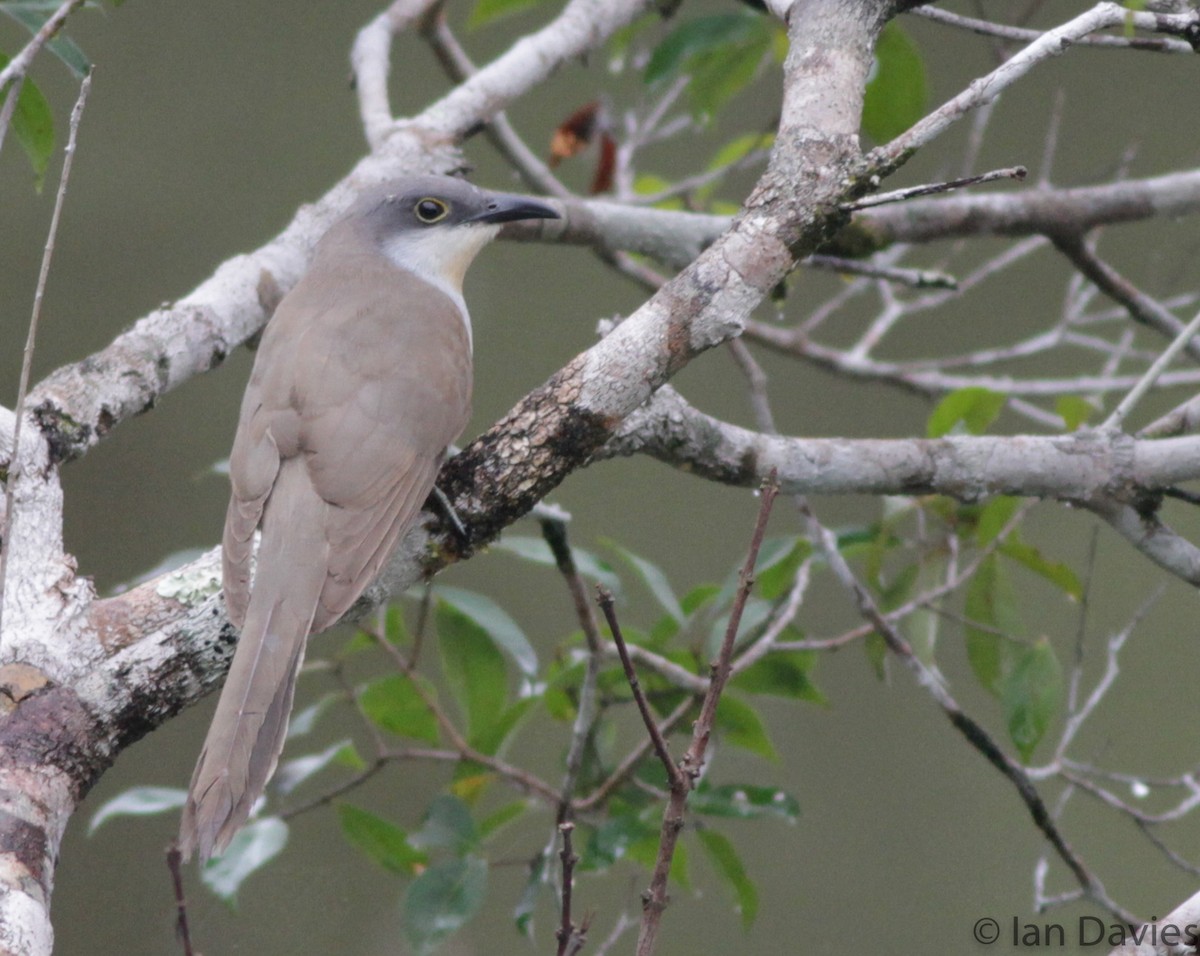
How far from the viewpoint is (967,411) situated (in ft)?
9.39

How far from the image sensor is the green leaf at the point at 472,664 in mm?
2973

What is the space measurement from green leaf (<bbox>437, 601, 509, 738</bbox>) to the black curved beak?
0.90 m

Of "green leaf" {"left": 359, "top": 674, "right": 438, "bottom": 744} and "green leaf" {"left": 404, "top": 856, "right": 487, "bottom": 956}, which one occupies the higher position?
"green leaf" {"left": 359, "top": 674, "right": 438, "bottom": 744}

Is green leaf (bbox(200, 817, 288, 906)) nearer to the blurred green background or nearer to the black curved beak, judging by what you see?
the black curved beak

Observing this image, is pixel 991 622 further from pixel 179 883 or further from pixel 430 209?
pixel 179 883

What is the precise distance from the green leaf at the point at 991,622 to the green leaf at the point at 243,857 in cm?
164

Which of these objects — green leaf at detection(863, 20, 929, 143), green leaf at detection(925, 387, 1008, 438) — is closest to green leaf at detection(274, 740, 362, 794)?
green leaf at detection(925, 387, 1008, 438)

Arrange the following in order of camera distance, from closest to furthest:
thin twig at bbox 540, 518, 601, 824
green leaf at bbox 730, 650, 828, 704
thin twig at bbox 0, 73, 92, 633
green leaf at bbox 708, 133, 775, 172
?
thin twig at bbox 0, 73, 92, 633
thin twig at bbox 540, 518, 601, 824
green leaf at bbox 730, 650, 828, 704
green leaf at bbox 708, 133, 775, 172

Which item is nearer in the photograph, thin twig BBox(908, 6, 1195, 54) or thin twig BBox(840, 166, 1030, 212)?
thin twig BBox(840, 166, 1030, 212)

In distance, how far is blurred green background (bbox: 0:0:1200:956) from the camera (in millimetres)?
4672

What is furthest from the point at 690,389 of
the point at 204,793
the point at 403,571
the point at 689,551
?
the point at 204,793

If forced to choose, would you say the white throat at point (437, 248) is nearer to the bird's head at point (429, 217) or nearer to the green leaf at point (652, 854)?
the bird's head at point (429, 217)

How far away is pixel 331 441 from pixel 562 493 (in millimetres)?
3195

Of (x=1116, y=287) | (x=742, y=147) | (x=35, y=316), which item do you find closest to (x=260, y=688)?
(x=35, y=316)
